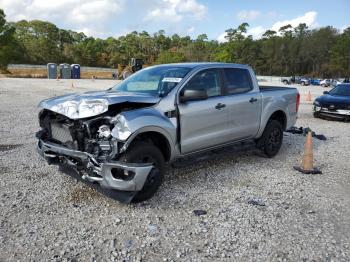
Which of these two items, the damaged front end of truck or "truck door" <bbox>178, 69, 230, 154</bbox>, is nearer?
the damaged front end of truck

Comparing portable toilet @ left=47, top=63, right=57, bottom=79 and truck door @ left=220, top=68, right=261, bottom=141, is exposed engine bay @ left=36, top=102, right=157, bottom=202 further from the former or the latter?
portable toilet @ left=47, top=63, right=57, bottom=79

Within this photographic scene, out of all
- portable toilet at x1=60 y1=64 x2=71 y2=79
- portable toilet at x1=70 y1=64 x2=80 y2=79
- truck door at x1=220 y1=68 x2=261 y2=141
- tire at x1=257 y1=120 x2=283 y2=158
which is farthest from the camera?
portable toilet at x1=70 y1=64 x2=80 y2=79

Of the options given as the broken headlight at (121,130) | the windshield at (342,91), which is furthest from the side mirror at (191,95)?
the windshield at (342,91)

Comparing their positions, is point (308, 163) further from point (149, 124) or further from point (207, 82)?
point (149, 124)

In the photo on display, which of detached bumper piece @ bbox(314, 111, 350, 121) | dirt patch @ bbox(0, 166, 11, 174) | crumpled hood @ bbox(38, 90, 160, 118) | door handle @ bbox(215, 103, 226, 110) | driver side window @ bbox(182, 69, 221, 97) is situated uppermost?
driver side window @ bbox(182, 69, 221, 97)

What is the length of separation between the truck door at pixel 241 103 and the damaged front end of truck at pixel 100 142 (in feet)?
5.24

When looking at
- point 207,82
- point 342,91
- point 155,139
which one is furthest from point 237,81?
point 342,91

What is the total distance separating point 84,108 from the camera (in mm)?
4410

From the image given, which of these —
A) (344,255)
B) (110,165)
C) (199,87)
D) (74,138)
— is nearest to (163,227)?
(110,165)

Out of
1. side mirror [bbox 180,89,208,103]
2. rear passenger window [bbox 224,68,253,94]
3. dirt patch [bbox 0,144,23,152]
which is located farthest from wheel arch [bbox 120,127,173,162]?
dirt patch [bbox 0,144,23,152]

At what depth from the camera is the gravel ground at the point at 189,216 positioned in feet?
11.8

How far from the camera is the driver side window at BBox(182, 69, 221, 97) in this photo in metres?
5.35

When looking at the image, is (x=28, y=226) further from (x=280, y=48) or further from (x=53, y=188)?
(x=280, y=48)

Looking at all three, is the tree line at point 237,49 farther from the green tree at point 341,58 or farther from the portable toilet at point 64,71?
the portable toilet at point 64,71
